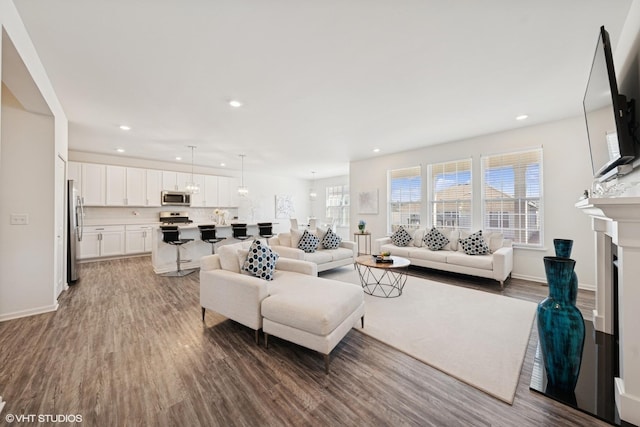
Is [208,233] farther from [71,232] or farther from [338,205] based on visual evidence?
[338,205]

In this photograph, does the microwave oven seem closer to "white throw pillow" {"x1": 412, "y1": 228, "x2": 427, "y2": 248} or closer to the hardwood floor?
the hardwood floor

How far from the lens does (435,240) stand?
494 cm

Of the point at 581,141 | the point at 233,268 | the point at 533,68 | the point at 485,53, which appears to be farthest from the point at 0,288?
the point at 581,141

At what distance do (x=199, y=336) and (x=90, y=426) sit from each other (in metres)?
1.04

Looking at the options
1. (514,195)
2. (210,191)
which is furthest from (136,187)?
(514,195)

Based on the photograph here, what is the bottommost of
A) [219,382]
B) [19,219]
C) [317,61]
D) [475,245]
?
[219,382]

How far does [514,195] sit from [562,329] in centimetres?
361

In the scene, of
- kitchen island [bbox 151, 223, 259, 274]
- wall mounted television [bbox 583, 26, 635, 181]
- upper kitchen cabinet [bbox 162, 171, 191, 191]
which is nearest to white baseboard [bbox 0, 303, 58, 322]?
kitchen island [bbox 151, 223, 259, 274]

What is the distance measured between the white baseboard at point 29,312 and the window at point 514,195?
6.88 metres

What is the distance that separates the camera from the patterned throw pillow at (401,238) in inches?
211

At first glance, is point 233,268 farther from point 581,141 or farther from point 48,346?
point 581,141

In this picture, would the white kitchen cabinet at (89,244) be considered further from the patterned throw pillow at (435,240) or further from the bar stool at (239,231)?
the patterned throw pillow at (435,240)

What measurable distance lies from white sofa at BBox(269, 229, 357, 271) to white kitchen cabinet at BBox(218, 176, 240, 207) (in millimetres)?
4063

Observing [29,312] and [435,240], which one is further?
[435,240]
